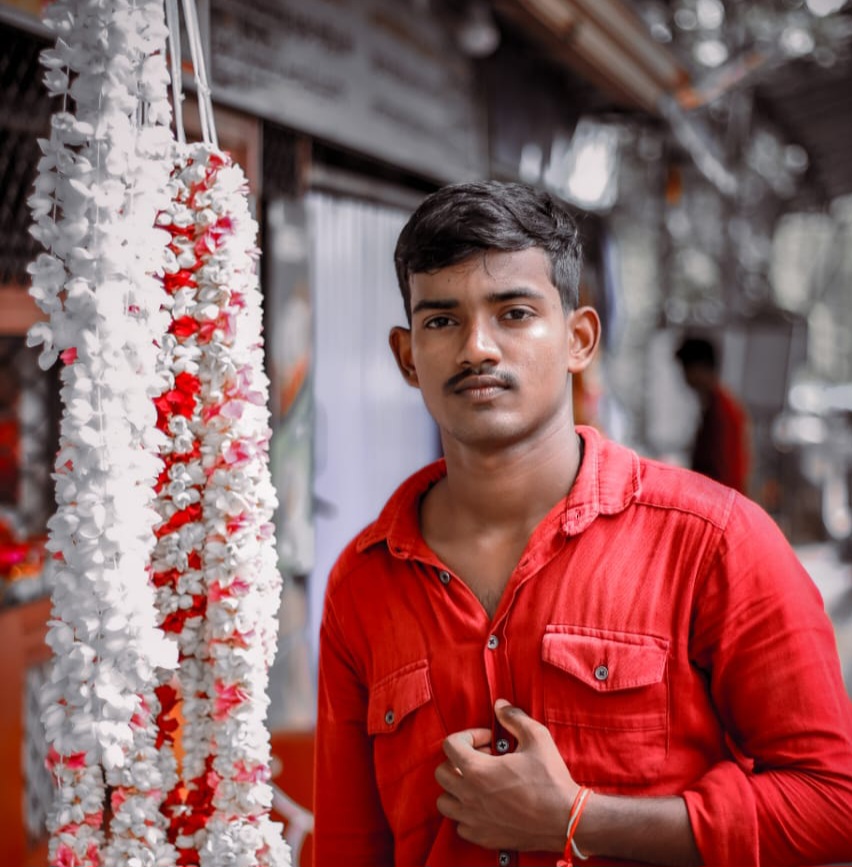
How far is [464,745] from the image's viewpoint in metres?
1.24

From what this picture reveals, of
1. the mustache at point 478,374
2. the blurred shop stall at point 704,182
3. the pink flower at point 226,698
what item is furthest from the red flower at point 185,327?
the blurred shop stall at point 704,182

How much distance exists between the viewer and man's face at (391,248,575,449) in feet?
4.23

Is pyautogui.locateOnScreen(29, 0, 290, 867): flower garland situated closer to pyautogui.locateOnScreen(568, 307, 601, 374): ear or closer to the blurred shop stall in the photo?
pyautogui.locateOnScreen(568, 307, 601, 374): ear

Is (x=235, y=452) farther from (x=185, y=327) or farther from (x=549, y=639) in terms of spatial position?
(x=549, y=639)

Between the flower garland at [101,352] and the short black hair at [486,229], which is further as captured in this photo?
the short black hair at [486,229]

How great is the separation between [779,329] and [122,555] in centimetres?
831

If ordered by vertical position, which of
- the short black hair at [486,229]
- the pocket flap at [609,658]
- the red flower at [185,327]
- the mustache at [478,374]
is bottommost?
the pocket flap at [609,658]

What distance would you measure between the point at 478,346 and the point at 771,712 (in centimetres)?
62

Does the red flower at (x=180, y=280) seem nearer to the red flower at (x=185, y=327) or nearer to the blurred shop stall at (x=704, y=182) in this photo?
the red flower at (x=185, y=327)

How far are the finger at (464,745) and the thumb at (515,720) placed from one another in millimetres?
33

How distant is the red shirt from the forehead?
0.31 meters

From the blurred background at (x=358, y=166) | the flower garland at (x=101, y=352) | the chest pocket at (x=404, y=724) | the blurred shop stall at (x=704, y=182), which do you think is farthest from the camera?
the blurred shop stall at (x=704, y=182)

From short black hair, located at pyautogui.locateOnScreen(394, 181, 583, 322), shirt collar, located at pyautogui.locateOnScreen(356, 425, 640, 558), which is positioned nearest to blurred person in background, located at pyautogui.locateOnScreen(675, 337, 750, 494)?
shirt collar, located at pyautogui.locateOnScreen(356, 425, 640, 558)

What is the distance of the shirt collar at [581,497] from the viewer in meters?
1.36
